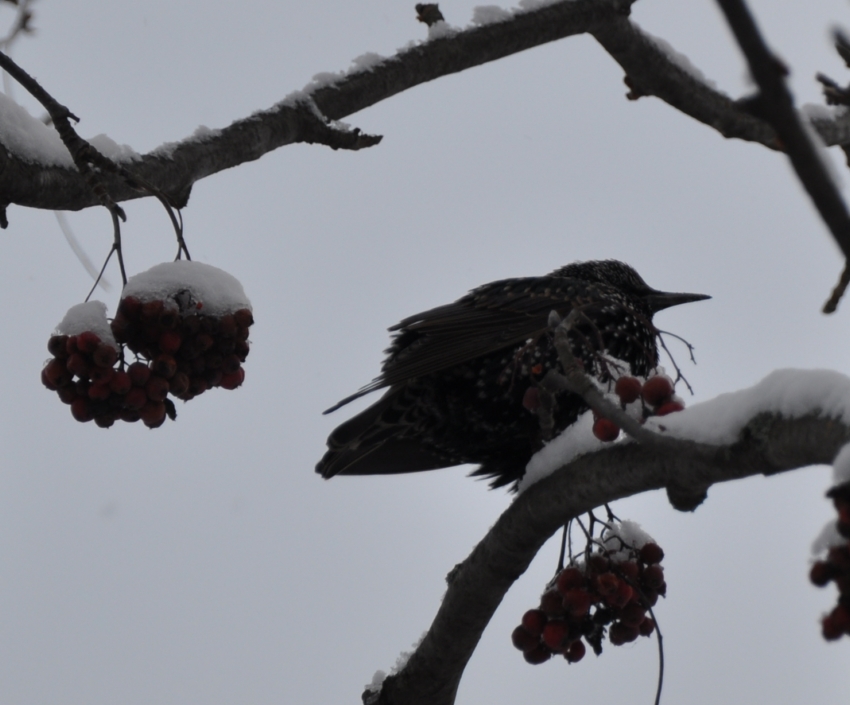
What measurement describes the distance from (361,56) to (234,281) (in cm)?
104

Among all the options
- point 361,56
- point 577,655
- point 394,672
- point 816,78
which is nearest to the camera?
point 816,78

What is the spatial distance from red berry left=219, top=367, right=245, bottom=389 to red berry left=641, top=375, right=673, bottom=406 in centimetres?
90

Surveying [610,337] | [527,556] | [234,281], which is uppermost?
[610,337]

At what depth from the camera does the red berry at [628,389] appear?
5.97ft

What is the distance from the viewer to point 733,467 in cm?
158

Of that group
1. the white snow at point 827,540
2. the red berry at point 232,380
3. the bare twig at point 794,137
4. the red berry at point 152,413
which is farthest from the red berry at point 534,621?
the bare twig at point 794,137

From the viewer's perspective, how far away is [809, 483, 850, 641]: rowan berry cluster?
109 centimetres

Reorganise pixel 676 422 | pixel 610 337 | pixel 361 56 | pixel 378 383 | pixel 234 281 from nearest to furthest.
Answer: pixel 676 422
pixel 234 281
pixel 361 56
pixel 378 383
pixel 610 337

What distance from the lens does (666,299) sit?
159 inches

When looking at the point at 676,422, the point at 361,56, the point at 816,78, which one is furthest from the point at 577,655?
the point at 361,56

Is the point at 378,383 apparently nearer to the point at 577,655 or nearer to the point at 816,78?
the point at 577,655

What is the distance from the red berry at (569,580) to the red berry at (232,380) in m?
0.89

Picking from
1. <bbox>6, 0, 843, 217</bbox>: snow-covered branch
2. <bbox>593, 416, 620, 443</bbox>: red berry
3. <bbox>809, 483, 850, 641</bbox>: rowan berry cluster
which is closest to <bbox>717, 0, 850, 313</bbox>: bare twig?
<bbox>809, 483, 850, 641</bbox>: rowan berry cluster

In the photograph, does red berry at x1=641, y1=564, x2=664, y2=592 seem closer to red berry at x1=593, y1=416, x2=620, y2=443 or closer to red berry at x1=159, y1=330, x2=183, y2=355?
red berry at x1=593, y1=416, x2=620, y2=443
